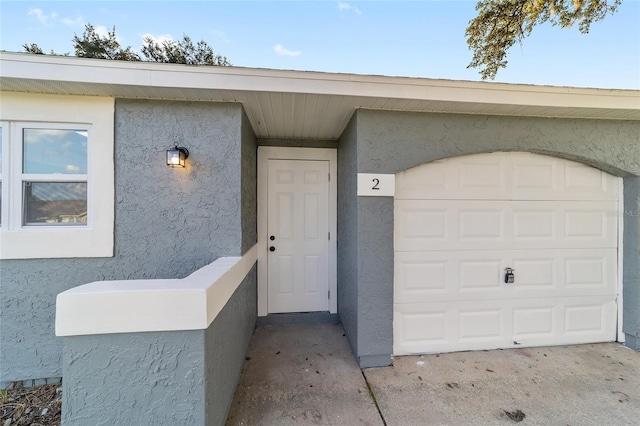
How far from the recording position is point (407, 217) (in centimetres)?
274

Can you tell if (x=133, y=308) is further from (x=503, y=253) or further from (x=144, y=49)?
(x=144, y=49)

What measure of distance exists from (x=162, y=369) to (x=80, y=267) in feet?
5.85

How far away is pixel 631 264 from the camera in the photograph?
9.59ft

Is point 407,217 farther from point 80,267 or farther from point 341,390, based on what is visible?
point 80,267

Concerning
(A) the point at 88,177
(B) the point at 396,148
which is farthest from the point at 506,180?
(A) the point at 88,177

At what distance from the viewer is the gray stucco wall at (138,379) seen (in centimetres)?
132

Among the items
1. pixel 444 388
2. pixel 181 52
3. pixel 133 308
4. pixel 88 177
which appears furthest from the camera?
pixel 181 52

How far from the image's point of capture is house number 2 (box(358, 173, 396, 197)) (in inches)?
101

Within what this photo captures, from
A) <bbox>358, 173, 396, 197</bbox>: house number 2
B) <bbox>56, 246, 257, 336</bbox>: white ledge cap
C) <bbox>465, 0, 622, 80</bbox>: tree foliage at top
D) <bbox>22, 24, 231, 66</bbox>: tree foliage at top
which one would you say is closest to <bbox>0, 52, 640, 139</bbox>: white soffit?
<bbox>358, 173, 396, 197</bbox>: house number 2

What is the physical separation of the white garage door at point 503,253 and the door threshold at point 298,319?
3.83 feet

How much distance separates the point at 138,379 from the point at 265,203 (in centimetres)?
250

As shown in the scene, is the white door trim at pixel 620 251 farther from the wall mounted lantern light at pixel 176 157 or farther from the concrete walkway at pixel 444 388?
the wall mounted lantern light at pixel 176 157

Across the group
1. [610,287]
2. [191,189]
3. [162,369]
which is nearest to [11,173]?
[191,189]

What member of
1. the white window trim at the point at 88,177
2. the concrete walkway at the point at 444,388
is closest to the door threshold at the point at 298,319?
the concrete walkway at the point at 444,388
